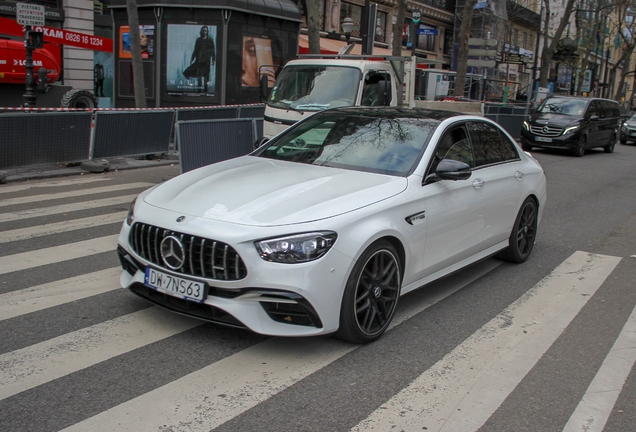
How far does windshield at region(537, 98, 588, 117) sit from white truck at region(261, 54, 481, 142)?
1037 cm

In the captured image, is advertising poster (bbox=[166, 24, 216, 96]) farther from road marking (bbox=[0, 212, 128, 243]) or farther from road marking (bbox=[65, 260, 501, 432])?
road marking (bbox=[65, 260, 501, 432])

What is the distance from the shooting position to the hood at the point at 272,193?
438 centimetres

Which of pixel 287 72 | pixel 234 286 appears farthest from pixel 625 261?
pixel 287 72

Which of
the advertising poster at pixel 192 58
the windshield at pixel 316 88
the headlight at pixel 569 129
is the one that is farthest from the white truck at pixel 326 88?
the headlight at pixel 569 129

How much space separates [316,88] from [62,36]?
8.90 meters

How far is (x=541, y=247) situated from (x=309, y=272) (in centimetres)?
476

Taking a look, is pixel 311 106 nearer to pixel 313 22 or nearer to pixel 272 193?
pixel 313 22

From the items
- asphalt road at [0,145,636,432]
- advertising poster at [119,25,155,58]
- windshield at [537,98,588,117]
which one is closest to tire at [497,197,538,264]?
asphalt road at [0,145,636,432]

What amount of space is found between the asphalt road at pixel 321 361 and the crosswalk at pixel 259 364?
1 cm

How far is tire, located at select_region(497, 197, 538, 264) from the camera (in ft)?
22.6

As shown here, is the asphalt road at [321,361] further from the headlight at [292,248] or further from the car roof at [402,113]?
the car roof at [402,113]

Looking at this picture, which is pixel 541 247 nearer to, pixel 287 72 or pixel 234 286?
pixel 234 286

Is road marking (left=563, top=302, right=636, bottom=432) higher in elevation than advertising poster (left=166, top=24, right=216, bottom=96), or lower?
lower

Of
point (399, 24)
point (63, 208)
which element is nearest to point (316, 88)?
point (63, 208)
